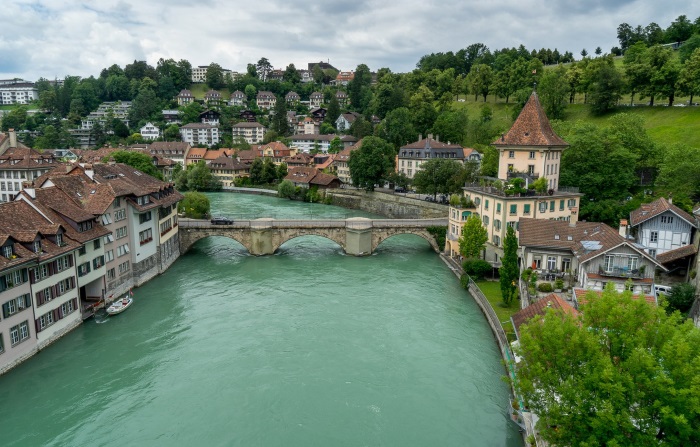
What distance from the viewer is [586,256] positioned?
103 feet

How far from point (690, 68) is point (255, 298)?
6251cm

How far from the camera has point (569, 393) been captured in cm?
1445

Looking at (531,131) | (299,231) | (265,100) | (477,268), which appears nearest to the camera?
(477,268)

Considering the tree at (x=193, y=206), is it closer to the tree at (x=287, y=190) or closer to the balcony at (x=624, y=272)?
the tree at (x=287, y=190)

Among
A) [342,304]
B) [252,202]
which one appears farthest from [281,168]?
[342,304]

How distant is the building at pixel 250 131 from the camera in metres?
147

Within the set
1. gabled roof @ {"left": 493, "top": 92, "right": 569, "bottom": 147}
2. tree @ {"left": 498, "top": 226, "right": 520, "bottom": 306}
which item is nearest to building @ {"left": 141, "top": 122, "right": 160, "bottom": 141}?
gabled roof @ {"left": 493, "top": 92, "right": 569, "bottom": 147}

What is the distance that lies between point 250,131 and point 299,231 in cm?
10237

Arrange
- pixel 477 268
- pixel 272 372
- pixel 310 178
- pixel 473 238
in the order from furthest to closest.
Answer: pixel 310 178 < pixel 473 238 < pixel 477 268 < pixel 272 372

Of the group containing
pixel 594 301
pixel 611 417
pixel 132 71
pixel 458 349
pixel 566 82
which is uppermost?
pixel 132 71

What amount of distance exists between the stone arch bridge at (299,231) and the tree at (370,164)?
102 feet

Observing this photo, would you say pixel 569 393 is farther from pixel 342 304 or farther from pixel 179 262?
pixel 179 262

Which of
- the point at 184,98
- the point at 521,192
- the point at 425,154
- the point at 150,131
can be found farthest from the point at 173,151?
the point at 521,192

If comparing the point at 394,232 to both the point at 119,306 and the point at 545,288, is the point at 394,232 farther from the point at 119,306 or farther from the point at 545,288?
the point at 119,306
